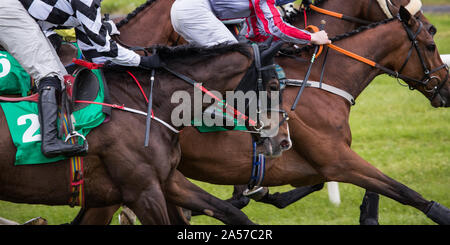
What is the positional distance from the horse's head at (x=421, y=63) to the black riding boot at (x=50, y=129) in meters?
2.75

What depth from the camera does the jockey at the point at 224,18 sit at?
4586 millimetres

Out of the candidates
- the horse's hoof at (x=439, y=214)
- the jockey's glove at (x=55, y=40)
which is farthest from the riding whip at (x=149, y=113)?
the horse's hoof at (x=439, y=214)

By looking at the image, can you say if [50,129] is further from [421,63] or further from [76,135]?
[421,63]

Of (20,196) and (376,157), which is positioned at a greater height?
(20,196)

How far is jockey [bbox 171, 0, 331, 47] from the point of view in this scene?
4.59m

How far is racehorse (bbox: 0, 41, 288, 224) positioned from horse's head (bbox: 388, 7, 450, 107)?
4.81ft

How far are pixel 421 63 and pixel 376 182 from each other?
113 centimetres

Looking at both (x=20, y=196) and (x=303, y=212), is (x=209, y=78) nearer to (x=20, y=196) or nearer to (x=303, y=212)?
(x=20, y=196)

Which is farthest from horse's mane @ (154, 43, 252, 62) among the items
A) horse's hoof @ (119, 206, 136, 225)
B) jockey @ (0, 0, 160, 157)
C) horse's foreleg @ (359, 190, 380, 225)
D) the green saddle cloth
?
horse's foreleg @ (359, 190, 380, 225)

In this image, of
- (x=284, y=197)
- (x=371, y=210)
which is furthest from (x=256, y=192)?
(x=371, y=210)

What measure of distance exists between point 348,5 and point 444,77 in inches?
41.3

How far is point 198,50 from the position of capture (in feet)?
13.5
